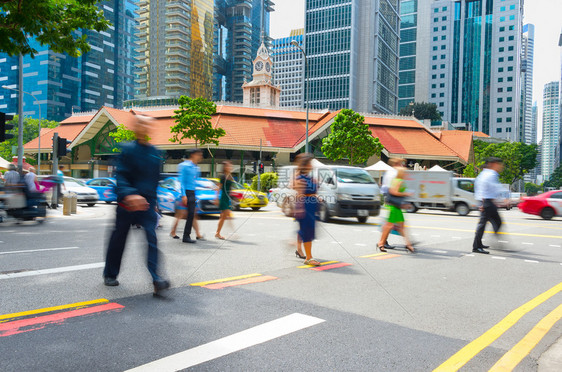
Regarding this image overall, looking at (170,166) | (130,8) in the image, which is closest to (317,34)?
(130,8)

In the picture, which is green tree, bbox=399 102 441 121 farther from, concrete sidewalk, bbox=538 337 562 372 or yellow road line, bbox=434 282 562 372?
concrete sidewalk, bbox=538 337 562 372

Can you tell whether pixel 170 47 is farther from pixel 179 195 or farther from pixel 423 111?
pixel 179 195

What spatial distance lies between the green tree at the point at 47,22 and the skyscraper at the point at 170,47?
4409 inches

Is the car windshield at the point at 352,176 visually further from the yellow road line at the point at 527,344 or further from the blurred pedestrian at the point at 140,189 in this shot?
the blurred pedestrian at the point at 140,189

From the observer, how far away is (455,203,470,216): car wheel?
69.1 ft

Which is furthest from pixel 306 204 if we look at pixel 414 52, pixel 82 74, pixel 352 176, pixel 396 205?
pixel 414 52

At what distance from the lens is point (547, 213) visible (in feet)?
62.6

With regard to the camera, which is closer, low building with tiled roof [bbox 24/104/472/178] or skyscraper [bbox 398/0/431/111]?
low building with tiled roof [bbox 24/104/472/178]

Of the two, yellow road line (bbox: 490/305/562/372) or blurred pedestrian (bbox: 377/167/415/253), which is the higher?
blurred pedestrian (bbox: 377/167/415/253)

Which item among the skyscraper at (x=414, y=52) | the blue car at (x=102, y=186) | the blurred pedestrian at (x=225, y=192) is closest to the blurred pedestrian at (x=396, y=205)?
the blurred pedestrian at (x=225, y=192)

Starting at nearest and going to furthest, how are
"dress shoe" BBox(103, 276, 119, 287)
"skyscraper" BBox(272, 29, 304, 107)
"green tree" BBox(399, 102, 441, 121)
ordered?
"dress shoe" BBox(103, 276, 119, 287) → "green tree" BBox(399, 102, 441, 121) → "skyscraper" BBox(272, 29, 304, 107)

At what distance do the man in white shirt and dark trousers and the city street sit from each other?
593mm

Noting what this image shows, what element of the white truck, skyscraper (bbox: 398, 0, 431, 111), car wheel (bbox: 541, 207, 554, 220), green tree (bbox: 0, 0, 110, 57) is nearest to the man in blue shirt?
green tree (bbox: 0, 0, 110, 57)

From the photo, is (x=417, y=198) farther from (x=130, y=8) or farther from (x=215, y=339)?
(x=130, y=8)
